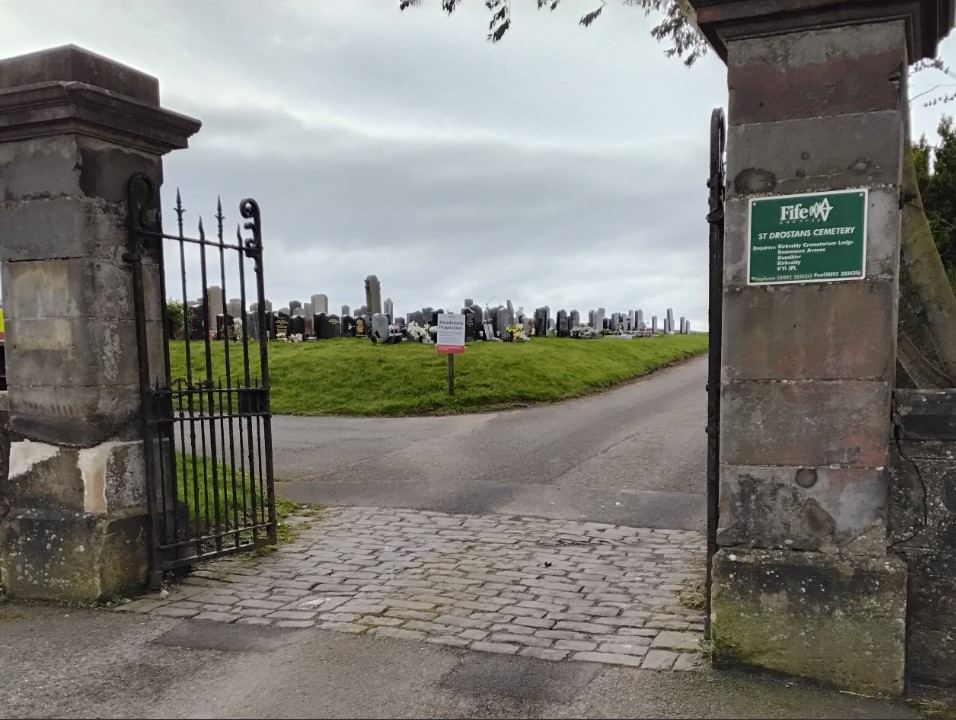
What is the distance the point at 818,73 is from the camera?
4059 millimetres

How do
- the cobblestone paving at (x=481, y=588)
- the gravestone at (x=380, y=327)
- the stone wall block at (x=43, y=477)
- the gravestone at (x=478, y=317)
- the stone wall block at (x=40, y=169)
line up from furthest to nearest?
the gravestone at (x=478, y=317), the gravestone at (x=380, y=327), the stone wall block at (x=43, y=477), the stone wall block at (x=40, y=169), the cobblestone paving at (x=481, y=588)

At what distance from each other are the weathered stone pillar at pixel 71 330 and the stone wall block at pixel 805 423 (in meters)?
4.10

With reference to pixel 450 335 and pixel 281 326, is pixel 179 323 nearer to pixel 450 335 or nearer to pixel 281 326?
pixel 281 326

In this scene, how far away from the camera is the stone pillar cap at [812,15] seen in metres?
3.92

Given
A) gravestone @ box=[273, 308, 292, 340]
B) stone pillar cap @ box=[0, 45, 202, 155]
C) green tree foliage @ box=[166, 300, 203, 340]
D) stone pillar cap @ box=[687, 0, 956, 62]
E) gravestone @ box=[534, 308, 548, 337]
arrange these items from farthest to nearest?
1. gravestone @ box=[534, 308, 548, 337]
2. green tree foliage @ box=[166, 300, 203, 340]
3. gravestone @ box=[273, 308, 292, 340]
4. stone pillar cap @ box=[0, 45, 202, 155]
5. stone pillar cap @ box=[687, 0, 956, 62]

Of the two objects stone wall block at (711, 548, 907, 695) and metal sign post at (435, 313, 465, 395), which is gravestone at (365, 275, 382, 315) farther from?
stone wall block at (711, 548, 907, 695)

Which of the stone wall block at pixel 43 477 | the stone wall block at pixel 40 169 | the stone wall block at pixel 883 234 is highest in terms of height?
the stone wall block at pixel 40 169

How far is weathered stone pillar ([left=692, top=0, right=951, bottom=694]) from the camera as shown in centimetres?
397

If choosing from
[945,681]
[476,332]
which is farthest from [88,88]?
[476,332]

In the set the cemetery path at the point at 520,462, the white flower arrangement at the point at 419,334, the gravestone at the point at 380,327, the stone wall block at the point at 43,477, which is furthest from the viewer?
the white flower arrangement at the point at 419,334

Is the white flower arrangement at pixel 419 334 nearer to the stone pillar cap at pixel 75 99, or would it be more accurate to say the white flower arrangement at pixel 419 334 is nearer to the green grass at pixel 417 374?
the green grass at pixel 417 374

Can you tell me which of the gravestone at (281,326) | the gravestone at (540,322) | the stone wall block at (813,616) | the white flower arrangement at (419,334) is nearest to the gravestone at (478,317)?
the white flower arrangement at (419,334)

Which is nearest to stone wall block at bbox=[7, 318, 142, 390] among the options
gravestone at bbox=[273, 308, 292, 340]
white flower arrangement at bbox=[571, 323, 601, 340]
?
gravestone at bbox=[273, 308, 292, 340]

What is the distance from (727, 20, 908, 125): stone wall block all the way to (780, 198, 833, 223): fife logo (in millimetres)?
459
